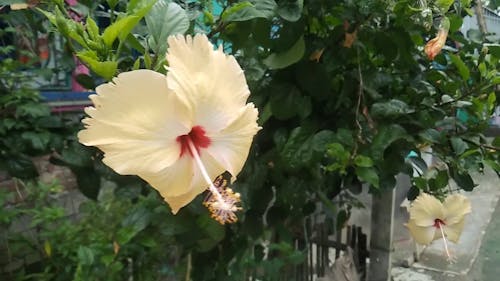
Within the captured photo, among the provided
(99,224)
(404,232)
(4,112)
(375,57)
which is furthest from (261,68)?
(404,232)

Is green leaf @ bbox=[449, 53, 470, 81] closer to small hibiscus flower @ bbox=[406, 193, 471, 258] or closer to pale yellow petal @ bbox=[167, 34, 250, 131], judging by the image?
small hibiscus flower @ bbox=[406, 193, 471, 258]

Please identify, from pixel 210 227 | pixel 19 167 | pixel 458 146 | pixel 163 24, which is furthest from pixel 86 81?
pixel 458 146

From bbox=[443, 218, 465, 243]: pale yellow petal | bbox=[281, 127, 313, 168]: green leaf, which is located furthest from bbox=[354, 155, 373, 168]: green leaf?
bbox=[443, 218, 465, 243]: pale yellow petal

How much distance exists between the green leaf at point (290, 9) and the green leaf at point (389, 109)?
393 millimetres

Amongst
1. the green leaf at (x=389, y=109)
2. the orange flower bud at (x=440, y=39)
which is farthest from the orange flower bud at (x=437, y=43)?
the green leaf at (x=389, y=109)

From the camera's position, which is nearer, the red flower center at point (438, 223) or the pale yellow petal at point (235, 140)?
the pale yellow petal at point (235, 140)

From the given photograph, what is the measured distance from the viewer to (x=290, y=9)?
1143 millimetres

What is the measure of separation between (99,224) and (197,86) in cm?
222

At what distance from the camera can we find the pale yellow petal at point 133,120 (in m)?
0.54

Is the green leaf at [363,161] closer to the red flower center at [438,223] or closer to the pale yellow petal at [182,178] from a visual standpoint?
the red flower center at [438,223]

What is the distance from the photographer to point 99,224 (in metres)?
2.61

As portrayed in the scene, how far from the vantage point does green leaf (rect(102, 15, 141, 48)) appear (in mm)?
665

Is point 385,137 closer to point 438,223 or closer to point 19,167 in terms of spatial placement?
point 438,223

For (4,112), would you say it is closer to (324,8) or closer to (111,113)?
(324,8)
